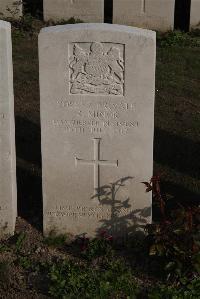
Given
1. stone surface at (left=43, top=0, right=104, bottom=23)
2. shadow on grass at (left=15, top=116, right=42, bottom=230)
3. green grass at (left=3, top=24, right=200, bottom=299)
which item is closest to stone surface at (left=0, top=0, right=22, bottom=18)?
stone surface at (left=43, top=0, right=104, bottom=23)

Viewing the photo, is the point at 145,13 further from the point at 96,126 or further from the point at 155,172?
the point at 96,126

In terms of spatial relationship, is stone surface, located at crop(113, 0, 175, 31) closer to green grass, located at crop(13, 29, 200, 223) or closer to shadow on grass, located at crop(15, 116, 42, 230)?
green grass, located at crop(13, 29, 200, 223)

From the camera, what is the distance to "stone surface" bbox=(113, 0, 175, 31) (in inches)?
528

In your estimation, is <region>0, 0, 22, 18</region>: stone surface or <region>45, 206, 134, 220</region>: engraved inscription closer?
<region>45, 206, 134, 220</region>: engraved inscription

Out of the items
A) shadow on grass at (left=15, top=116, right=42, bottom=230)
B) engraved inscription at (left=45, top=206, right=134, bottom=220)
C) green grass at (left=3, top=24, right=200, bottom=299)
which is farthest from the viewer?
shadow on grass at (left=15, top=116, right=42, bottom=230)

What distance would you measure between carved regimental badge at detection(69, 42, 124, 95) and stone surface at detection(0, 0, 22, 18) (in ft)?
28.3

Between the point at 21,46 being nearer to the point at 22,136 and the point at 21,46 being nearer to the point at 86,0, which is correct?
the point at 86,0

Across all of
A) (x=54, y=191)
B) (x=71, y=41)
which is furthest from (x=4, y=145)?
(x=71, y=41)

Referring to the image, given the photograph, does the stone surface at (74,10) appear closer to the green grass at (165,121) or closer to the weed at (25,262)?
the green grass at (165,121)

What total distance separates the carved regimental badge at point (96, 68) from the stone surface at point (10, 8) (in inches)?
340

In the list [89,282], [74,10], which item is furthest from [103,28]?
[74,10]

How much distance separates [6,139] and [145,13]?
8822 mm

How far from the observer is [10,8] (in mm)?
13633

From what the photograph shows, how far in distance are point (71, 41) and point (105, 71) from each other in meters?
0.40
